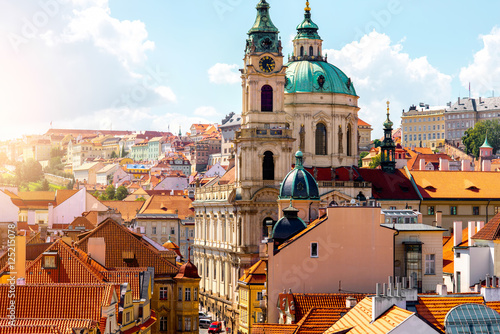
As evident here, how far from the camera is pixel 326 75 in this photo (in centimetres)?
11919

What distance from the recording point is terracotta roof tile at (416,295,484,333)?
43.1 metres

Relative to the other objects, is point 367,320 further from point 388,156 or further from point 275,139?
point 388,156

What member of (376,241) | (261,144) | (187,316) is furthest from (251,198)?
(376,241)

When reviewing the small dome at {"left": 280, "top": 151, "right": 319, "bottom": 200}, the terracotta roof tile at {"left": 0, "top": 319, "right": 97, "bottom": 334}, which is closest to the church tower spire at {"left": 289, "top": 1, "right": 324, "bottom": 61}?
the small dome at {"left": 280, "top": 151, "right": 319, "bottom": 200}

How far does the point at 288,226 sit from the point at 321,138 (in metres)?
42.3

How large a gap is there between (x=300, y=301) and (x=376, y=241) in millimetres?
8911

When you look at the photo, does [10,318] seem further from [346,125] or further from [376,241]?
[346,125]

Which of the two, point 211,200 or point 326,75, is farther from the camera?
point 211,200

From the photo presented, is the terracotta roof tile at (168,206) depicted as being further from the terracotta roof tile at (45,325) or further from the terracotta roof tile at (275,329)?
the terracotta roof tile at (45,325)

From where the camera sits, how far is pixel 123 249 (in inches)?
2913

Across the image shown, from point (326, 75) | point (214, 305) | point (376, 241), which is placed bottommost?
point (214, 305)

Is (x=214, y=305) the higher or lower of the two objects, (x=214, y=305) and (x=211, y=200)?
the lower

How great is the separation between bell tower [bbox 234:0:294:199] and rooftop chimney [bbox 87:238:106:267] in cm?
4417

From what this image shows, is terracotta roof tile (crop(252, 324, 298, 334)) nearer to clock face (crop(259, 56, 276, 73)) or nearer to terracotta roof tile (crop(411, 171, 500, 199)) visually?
terracotta roof tile (crop(411, 171, 500, 199))
